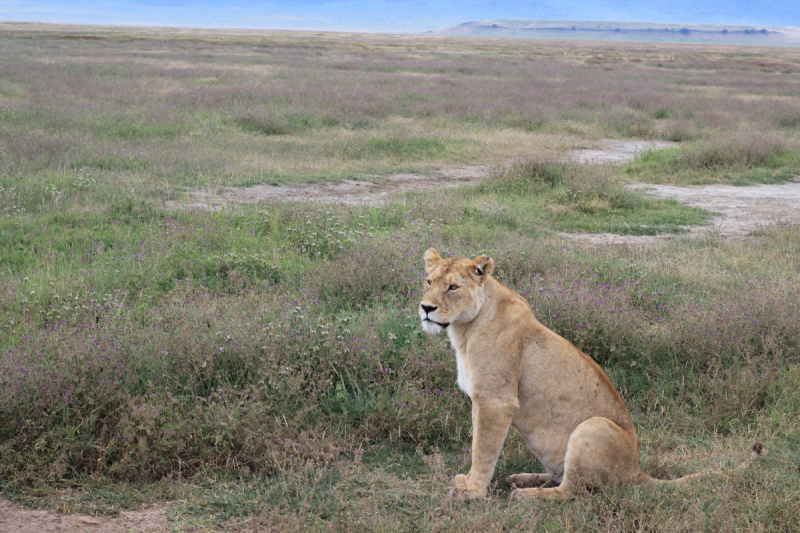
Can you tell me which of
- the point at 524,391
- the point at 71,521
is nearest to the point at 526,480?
the point at 524,391

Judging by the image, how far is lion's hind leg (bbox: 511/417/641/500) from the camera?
3.62 metres

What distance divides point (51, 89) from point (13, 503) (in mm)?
20793

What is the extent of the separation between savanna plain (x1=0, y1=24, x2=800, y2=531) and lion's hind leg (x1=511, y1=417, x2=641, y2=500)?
0.12m

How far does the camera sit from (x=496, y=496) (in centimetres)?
376

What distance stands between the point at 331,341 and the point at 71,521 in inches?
87.1

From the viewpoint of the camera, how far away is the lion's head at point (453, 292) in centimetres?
374

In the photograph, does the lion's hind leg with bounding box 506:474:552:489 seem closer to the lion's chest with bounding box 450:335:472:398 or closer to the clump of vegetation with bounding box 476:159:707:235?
the lion's chest with bounding box 450:335:472:398

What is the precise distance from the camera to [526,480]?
415 centimetres

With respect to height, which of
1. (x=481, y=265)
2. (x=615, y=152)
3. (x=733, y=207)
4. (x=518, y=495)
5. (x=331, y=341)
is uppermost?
(x=481, y=265)

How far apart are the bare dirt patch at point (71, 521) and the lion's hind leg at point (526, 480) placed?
2100 mm

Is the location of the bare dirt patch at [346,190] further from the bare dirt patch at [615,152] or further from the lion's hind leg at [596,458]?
the lion's hind leg at [596,458]

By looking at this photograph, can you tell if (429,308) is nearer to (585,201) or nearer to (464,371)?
(464,371)

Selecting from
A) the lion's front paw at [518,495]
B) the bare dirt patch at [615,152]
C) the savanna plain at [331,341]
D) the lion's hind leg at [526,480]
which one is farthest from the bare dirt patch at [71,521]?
the bare dirt patch at [615,152]

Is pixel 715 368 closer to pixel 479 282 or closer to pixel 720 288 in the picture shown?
pixel 720 288
